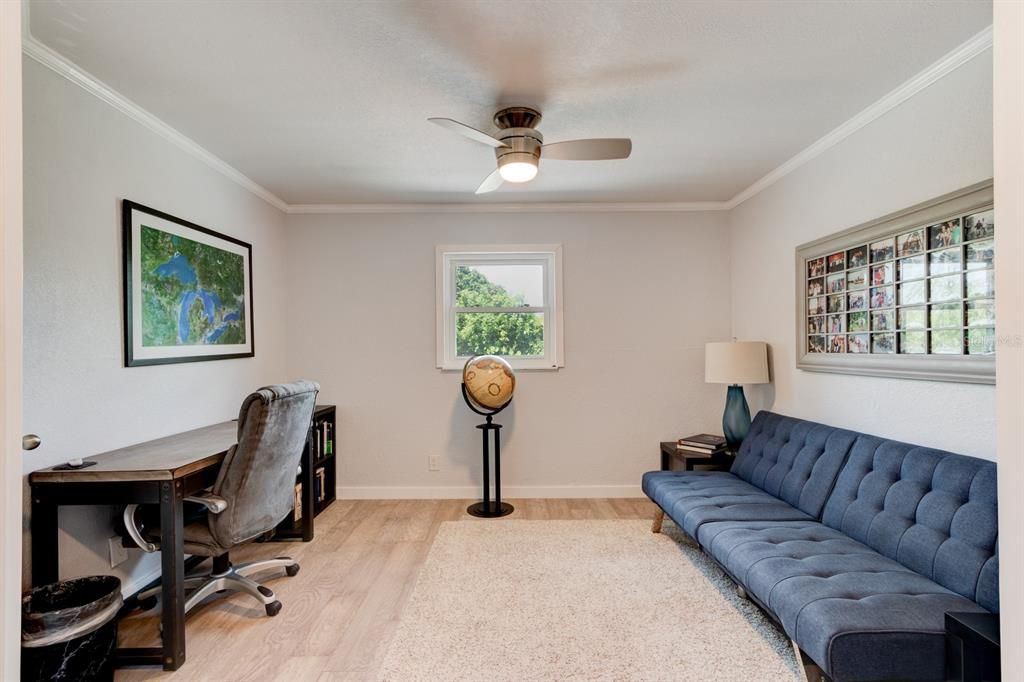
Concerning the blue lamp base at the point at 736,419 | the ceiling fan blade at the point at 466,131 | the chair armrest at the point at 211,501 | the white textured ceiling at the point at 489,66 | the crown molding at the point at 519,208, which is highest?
the white textured ceiling at the point at 489,66

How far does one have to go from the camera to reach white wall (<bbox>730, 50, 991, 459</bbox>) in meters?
2.13

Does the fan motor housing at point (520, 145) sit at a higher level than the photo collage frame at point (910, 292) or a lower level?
higher

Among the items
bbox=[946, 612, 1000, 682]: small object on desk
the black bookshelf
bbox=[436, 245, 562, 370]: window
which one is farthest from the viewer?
bbox=[436, 245, 562, 370]: window

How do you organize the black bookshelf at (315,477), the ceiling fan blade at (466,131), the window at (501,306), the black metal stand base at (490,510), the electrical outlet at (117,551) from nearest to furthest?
the ceiling fan blade at (466,131)
the electrical outlet at (117,551)
the black bookshelf at (315,477)
the black metal stand base at (490,510)
the window at (501,306)

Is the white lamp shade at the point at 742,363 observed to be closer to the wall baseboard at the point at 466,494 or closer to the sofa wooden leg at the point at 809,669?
the wall baseboard at the point at 466,494

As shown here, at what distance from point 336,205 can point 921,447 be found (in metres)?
4.08

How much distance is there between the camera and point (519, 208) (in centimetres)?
445

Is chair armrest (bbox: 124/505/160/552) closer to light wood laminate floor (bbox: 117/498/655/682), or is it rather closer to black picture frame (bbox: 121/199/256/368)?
light wood laminate floor (bbox: 117/498/655/682)

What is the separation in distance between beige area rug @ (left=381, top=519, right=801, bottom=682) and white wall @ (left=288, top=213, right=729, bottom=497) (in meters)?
1.04

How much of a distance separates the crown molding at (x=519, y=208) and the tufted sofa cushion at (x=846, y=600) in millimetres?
2804

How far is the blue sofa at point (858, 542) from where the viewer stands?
63.9 inches

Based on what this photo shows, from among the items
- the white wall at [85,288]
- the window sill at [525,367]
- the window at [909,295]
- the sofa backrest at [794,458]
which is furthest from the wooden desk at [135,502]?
the window at [909,295]

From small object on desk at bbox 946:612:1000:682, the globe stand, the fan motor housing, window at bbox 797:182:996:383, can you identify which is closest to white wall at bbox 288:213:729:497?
the globe stand

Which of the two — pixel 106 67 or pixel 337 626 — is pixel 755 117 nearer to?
pixel 106 67
